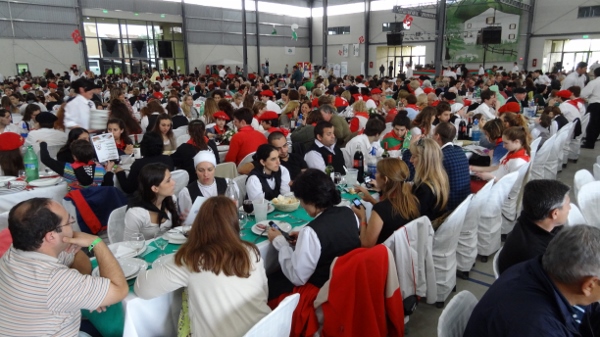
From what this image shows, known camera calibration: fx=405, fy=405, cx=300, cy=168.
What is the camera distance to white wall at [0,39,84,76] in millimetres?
17422

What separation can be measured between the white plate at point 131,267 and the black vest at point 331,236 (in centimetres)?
100

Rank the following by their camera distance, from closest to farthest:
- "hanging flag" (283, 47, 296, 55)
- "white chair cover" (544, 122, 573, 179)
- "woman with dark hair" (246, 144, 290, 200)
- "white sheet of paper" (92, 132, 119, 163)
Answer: "woman with dark hair" (246, 144, 290, 200)
"white sheet of paper" (92, 132, 119, 163)
"white chair cover" (544, 122, 573, 179)
"hanging flag" (283, 47, 296, 55)

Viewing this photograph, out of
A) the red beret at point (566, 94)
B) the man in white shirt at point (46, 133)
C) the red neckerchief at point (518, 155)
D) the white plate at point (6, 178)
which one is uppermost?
the red beret at point (566, 94)

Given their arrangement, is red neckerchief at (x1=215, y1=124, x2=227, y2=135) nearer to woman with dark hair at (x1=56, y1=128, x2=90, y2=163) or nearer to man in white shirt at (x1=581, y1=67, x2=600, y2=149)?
woman with dark hair at (x1=56, y1=128, x2=90, y2=163)

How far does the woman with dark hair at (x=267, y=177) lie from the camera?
361cm

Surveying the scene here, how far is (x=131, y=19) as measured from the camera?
68.6ft

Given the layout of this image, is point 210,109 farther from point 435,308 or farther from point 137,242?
point 435,308

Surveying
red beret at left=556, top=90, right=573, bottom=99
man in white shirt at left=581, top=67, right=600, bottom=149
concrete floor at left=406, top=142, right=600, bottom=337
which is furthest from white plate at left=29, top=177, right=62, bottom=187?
man in white shirt at left=581, top=67, right=600, bottom=149

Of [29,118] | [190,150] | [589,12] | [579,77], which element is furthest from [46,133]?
[589,12]

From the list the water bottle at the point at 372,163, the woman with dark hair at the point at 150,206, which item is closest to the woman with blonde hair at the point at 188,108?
the water bottle at the point at 372,163

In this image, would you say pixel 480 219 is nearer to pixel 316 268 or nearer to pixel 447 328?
pixel 316 268

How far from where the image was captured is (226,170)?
4461 millimetres

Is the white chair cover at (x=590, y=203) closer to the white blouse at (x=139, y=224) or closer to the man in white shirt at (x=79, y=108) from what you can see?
the white blouse at (x=139, y=224)

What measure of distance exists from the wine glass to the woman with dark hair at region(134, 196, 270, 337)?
1.72ft
